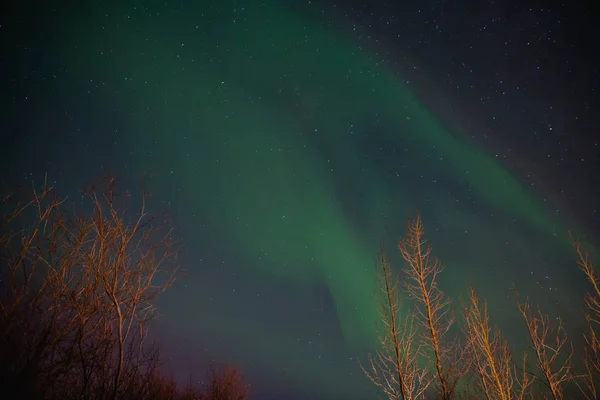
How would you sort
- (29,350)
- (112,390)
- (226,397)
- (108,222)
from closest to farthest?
(29,350) → (112,390) → (108,222) → (226,397)

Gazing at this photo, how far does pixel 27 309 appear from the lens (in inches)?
113

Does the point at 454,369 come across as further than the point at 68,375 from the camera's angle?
Yes

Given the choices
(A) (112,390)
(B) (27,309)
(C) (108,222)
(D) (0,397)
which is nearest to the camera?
(D) (0,397)

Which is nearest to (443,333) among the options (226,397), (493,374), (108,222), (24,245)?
(493,374)

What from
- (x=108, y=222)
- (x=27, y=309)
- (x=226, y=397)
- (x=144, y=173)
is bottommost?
(x=226, y=397)

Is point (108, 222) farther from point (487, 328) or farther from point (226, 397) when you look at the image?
point (226, 397)

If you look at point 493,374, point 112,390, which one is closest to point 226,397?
point 493,374

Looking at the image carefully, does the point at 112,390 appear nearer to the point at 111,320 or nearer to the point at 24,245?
the point at 111,320

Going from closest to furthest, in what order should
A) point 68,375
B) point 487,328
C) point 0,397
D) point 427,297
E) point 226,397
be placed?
point 0,397
point 68,375
point 427,297
point 487,328
point 226,397

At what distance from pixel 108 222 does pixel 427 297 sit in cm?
868

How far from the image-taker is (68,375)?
127 inches

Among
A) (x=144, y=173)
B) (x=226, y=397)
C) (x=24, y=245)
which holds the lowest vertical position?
(x=226, y=397)

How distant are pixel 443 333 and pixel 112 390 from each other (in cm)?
819

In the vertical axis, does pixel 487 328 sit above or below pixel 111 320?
above
